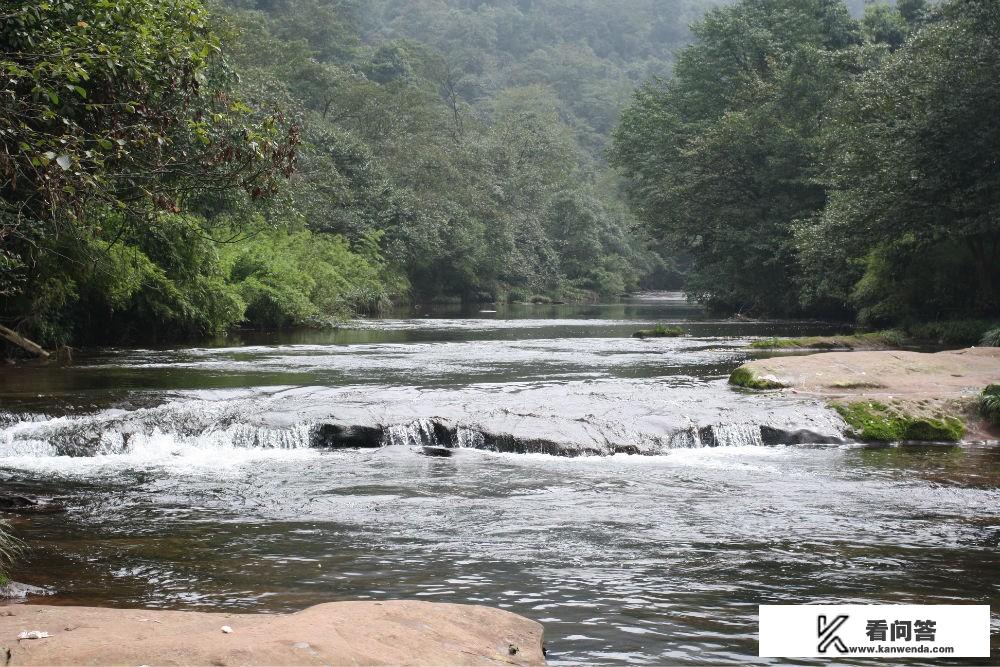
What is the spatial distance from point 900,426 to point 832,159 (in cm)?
2335

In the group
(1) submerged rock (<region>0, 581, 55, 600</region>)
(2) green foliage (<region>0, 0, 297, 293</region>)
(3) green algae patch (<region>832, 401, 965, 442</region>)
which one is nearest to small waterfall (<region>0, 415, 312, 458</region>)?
(2) green foliage (<region>0, 0, 297, 293</region>)

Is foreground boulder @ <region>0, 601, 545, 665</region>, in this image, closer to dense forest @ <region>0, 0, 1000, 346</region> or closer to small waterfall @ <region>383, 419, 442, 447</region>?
dense forest @ <region>0, 0, 1000, 346</region>

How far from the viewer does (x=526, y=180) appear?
67375 millimetres

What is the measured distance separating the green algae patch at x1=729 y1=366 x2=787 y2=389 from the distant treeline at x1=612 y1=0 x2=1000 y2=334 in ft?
36.8

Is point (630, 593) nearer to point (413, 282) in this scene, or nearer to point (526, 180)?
point (413, 282)

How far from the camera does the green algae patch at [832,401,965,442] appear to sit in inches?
Answer: 555

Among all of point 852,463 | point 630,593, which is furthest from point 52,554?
point 852,463

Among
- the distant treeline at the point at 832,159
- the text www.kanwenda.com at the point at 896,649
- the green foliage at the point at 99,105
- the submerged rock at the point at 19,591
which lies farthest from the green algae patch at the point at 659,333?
the submerged rock at the point at 19,591

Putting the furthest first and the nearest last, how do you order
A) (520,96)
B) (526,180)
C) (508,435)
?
(520,96) < (526,180) < (508,435)

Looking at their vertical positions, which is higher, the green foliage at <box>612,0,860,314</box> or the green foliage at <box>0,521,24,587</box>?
the green foliage at <box>612,0,860,314</box>

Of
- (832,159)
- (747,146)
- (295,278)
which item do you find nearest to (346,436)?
(295,278)

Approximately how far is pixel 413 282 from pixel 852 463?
153ft

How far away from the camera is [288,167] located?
1035 centimetres

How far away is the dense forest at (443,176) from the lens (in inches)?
400
